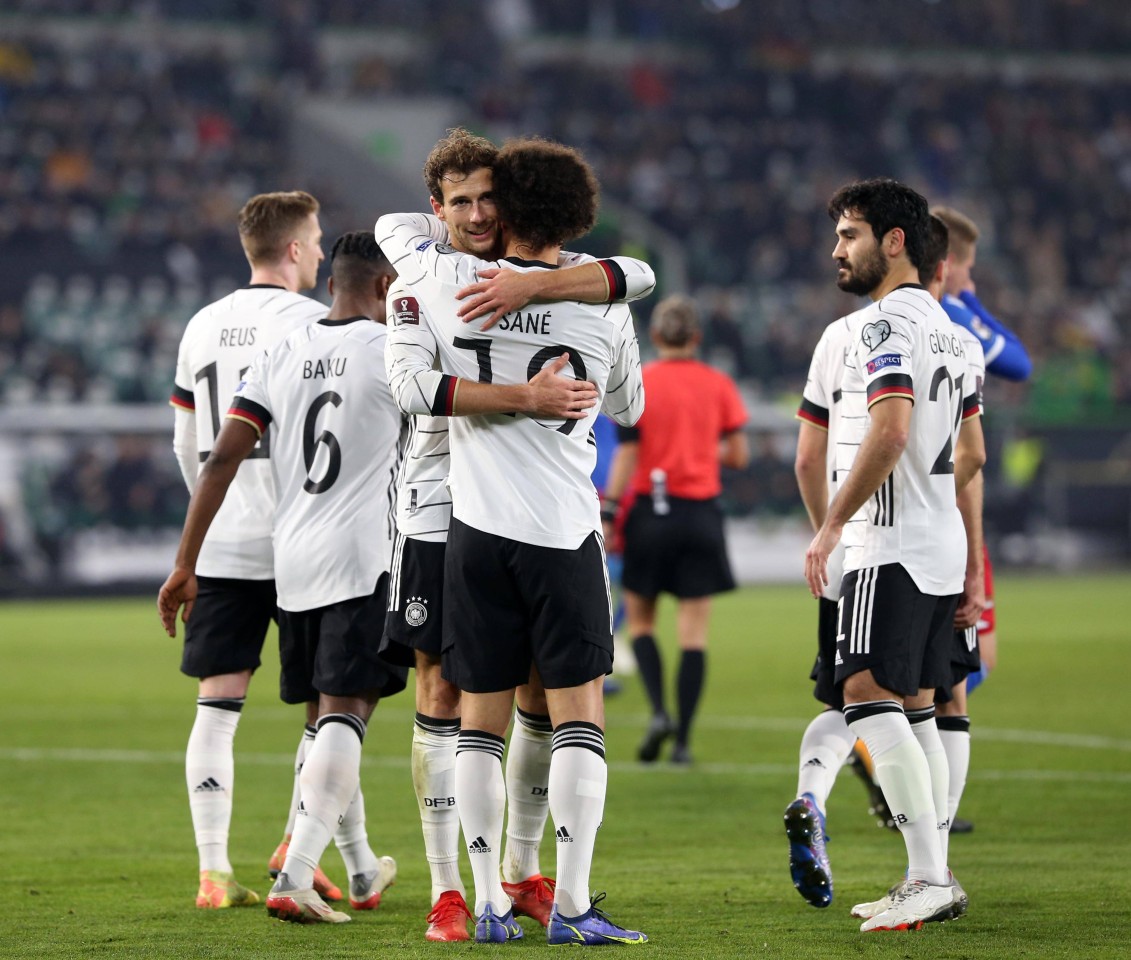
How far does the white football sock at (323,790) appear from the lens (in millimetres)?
4820

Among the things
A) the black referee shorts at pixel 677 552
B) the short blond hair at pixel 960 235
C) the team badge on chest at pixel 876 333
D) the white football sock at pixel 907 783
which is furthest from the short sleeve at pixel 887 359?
the black referee shorts at pixel 677 552

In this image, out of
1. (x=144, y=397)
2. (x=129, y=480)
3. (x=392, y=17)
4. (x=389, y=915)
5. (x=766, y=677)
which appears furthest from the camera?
(x=392, y=17)

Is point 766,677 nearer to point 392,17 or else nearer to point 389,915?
point 389,915

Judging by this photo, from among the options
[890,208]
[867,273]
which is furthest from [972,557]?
[890,208]

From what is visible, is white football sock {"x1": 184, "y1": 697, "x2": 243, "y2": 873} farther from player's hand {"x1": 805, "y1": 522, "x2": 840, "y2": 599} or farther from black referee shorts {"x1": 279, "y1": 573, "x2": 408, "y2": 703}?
player's hand {"x1": 805, "y1": 522, "x2": 840, "y2": 599}

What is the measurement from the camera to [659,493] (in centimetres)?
893

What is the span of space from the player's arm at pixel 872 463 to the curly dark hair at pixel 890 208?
20.7 inches

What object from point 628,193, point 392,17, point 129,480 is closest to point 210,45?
point 392,17

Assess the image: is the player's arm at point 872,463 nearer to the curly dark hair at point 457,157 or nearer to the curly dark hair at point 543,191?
the curly dark hair at point 543,191

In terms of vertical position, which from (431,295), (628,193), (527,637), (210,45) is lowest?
(527,637)

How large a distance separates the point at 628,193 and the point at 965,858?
27220 millimetres

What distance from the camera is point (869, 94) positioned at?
118 ft

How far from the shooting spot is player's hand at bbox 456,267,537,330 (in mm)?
4301

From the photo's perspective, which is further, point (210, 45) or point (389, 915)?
point (210, 45)
